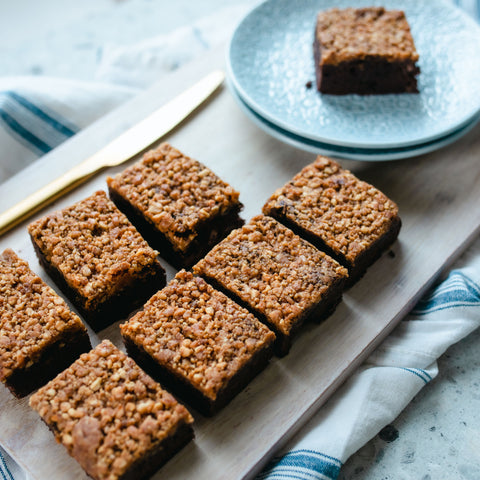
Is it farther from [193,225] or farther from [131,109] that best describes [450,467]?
[131,109]

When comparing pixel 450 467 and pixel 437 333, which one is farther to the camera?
pixel 437 333

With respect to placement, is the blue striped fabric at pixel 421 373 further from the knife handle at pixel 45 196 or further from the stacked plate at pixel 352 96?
the knife handle at pixel 45 196

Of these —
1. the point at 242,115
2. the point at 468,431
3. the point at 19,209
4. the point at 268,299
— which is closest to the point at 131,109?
the point at 242,115

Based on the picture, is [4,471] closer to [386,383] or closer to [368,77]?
[386,383]

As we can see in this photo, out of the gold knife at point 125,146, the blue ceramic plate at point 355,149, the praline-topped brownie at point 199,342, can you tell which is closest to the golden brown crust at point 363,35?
the blue ceramic plate at point 355,149

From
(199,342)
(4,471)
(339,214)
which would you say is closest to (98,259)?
(199,342)

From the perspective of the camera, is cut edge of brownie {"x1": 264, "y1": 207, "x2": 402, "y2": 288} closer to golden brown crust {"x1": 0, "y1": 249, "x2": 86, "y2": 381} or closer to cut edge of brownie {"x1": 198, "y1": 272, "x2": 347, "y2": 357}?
cut edge of brownie {"x1": 198, "y1": 272, "x2": 347, "y2": 357}
